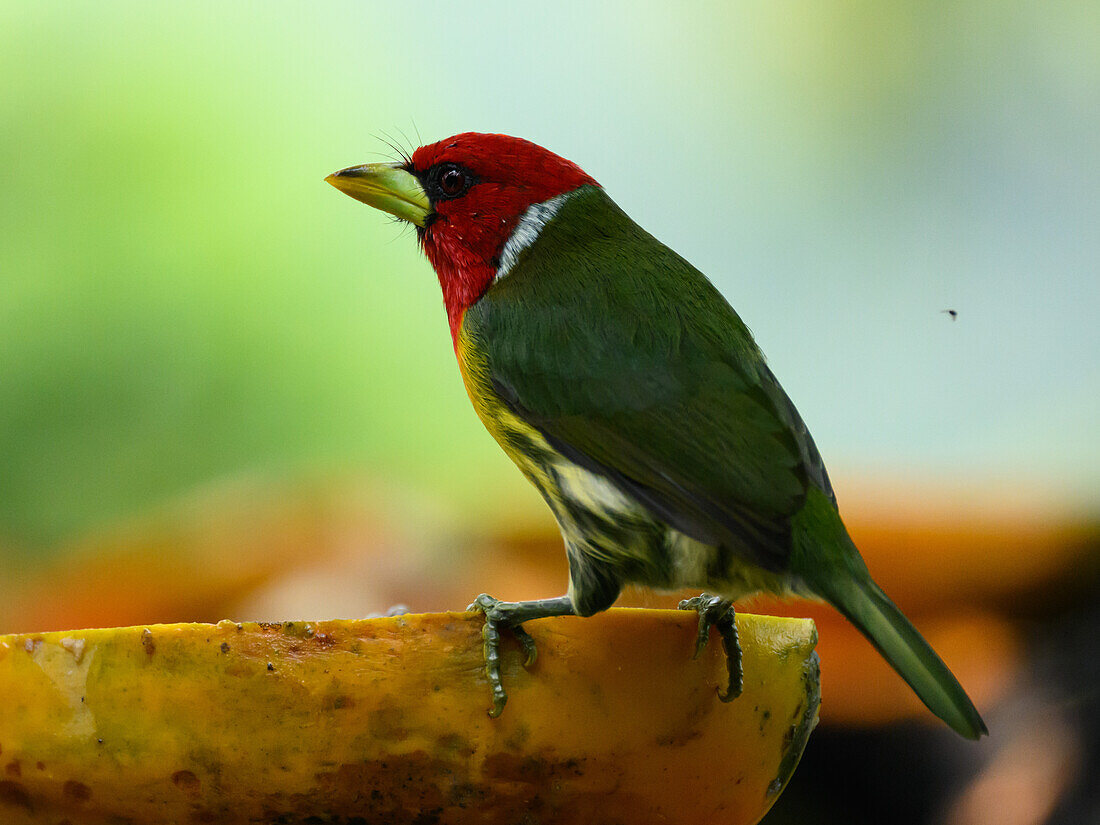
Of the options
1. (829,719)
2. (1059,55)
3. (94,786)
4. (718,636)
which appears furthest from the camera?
(1059,55)

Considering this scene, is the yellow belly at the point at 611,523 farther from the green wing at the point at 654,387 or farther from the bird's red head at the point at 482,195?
the bird's red head at the point at 482,195

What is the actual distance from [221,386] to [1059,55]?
1.67 metres

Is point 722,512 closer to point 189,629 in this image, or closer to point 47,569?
point 189,629

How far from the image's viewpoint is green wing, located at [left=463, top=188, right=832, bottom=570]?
2.30 feet

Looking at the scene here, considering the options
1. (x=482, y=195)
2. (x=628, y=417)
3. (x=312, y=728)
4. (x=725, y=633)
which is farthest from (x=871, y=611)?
(x=482, y=195)

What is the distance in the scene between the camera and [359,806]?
0.57 meters

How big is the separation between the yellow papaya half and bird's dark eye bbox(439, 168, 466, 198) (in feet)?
1.58

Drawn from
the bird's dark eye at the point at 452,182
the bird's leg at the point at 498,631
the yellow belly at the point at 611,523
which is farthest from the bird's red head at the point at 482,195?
the bird's leg at the point at 498,631

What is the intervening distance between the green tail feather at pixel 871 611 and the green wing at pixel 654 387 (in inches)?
0.8

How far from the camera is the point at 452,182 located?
3.20 feet

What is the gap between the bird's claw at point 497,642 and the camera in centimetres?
57

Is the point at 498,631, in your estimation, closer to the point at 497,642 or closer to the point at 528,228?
the point at 497,642

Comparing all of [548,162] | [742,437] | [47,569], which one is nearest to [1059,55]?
[548,162]

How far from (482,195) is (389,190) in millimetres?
85
